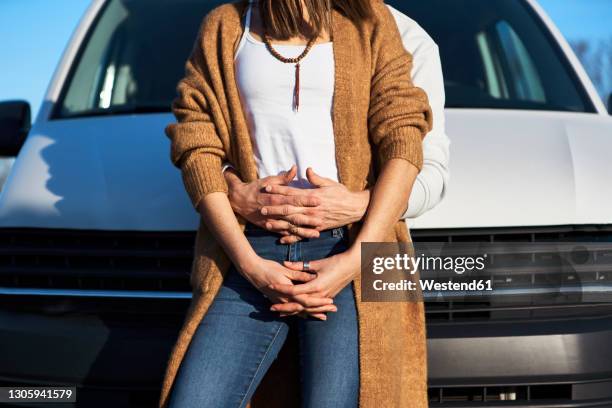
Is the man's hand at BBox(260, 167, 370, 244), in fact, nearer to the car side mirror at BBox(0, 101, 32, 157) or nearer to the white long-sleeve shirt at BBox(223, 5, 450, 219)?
the white long-sleeve shirt at BBox(223, 5, 450, 219)

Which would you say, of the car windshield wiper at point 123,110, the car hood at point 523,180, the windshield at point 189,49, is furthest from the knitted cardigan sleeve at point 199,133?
the windshield at point 189,49

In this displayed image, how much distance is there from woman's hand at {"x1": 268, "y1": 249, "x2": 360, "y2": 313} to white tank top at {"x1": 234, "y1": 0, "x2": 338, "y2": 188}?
237mm

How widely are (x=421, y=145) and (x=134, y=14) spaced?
2.54 meters

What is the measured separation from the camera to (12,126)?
4152mm

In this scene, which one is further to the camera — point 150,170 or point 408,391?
point 150,170

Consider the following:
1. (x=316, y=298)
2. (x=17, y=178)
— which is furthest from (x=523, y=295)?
(x=17, y=178)

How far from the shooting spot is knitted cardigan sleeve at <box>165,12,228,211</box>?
2.56 m

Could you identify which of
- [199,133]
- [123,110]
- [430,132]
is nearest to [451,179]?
[430,132]

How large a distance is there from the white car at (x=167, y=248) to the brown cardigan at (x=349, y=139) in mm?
511

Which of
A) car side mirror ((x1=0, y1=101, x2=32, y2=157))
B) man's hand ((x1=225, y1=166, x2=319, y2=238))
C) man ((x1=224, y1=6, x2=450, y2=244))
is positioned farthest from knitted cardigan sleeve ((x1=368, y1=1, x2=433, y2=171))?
car side mirror ((x1=0, y1=101, x2=32, y2=157))

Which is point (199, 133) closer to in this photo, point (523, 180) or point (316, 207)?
point (316, 207)

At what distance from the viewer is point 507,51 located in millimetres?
4898

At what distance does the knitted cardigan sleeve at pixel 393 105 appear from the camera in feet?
8.24

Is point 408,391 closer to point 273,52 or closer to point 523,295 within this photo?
point 523,295
